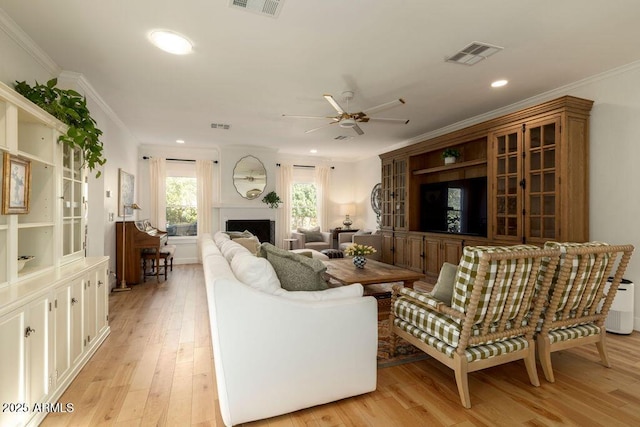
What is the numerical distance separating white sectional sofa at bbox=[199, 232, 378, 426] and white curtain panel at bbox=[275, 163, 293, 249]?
222 inches

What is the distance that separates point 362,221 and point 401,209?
87.9 inches

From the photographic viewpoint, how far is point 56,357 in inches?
79.3

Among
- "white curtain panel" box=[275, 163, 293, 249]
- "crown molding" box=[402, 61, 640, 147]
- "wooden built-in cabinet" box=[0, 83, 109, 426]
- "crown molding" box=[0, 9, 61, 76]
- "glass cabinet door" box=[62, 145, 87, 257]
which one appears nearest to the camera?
"wooden built-in cabinet" box=[0, 83, 109, 426]

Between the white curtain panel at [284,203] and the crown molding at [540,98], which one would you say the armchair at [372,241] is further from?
the crown molding at [540,98]

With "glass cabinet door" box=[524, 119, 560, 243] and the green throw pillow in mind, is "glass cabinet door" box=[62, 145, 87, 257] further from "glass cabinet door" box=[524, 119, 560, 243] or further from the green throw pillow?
"glass cabinet door" box=[524, 119, 560, 243]

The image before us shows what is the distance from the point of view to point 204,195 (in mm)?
7152

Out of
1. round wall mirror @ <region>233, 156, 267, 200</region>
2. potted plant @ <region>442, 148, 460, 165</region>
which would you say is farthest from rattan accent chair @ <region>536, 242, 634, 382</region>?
round wall mirror @ <region>233, 156, 267, 200</region>

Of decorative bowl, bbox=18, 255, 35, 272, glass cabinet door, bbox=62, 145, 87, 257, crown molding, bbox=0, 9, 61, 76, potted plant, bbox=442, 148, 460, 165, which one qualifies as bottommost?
decorative bowl, bbox=18, 255, 35, 272

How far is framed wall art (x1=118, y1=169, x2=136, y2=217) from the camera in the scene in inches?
201

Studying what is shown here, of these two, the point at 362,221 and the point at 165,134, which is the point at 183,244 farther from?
the point at 362,221

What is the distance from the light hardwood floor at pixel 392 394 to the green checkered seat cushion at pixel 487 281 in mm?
552

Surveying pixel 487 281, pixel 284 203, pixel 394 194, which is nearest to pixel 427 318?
pixel 487 281

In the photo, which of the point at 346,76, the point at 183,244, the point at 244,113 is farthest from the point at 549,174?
the point at 183,244

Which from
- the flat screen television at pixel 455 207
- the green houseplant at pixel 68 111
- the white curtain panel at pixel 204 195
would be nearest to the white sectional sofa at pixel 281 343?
the green houseplant at pixel 68 111
